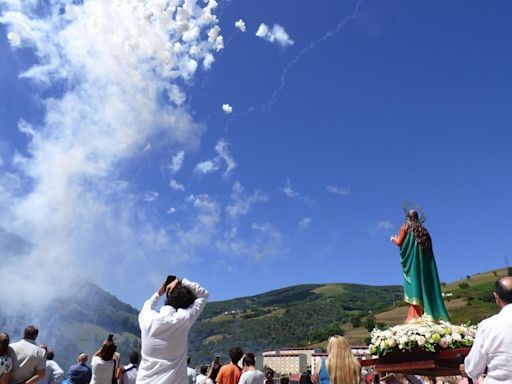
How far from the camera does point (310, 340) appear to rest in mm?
180000

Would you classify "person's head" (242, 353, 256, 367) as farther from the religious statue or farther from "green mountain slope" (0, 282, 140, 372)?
"green mountain slope" (0, 282, 140, 372)

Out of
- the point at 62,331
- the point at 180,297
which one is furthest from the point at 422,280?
the point at 62,331

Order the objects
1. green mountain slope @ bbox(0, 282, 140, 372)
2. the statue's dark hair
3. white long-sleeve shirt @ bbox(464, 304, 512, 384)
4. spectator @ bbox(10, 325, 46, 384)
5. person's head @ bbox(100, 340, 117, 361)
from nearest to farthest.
Answer: white long-sleeve shirt @ bbox(464, 304, 512, 384), spectator @ bbox(10, 325, 46, 384), person's head @ bbox(100, 340, 117, 361), the statue's dark hair, green mountain slope @ bbox(0, 282, 140, 372)

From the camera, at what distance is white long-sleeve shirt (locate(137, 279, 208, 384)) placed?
575 centimetres

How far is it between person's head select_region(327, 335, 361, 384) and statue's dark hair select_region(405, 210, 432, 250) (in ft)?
24.6

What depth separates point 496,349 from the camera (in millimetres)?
4996

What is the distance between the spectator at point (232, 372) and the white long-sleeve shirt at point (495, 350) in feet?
20.8

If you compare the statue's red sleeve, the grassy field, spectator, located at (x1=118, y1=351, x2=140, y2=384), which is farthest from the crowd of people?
the grassy field

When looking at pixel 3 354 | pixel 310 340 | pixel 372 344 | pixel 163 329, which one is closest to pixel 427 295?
pixel 372 344

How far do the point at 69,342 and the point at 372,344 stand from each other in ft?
587

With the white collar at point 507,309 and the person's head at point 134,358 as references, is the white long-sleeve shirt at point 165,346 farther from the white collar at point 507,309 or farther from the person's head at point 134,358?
the person's head at point 134,358

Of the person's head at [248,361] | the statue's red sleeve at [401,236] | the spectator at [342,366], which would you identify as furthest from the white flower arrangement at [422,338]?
the spectator at [342,366]

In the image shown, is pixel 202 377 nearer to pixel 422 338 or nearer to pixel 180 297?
pixel 422 338

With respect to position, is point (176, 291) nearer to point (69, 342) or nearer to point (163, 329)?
point (163, 329)
